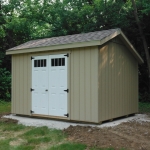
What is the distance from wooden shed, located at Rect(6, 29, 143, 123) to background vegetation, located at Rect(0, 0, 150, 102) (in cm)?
465

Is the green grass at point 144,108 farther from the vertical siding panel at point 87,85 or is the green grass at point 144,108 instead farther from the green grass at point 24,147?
the green grass at point 24,147

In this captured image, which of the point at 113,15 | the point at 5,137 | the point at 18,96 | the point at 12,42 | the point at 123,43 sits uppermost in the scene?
the point at 113,15

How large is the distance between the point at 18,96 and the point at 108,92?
129 inches

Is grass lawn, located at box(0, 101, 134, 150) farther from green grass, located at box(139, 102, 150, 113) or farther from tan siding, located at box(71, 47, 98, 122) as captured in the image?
green grass, located at box(139, 102, 150, 113)

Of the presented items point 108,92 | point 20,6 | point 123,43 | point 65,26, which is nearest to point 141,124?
point 108,92

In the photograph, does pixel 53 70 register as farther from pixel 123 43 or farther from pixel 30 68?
pixel 123 43

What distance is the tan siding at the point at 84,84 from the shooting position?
682cm

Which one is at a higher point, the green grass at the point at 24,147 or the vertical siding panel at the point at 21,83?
the vertical siding panel at the point at 21,83

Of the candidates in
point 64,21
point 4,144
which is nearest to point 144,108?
point 4,144

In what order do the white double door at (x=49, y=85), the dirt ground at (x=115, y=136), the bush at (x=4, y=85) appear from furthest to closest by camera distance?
the bush at (x=4, y=85) → the white double door at (x=49, y=85) → the dirt ground at (x=115, y=136)

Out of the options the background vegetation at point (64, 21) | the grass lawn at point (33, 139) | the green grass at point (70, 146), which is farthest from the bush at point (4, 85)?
the green grass at point (70, 146)

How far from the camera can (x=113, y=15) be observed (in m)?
13.7

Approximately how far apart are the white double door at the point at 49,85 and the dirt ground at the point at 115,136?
1355mm

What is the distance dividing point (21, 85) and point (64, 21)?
317 inches
